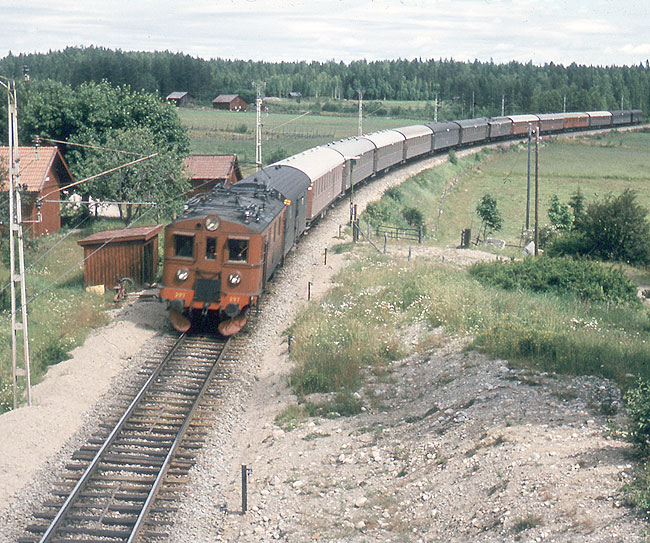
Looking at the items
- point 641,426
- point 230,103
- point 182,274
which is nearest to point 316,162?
point 182,274

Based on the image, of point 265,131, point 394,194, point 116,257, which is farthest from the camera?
point 265,131

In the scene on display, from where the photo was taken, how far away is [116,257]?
24672mm

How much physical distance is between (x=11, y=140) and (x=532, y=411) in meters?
11.5

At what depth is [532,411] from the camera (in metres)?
13.5

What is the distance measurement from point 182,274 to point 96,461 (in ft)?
23.5

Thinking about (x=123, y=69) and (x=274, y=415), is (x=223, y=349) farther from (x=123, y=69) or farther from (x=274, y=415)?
(x=123, y=69)

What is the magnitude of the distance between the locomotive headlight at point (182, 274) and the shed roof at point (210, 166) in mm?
25131

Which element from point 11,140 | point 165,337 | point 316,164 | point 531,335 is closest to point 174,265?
point 165,337

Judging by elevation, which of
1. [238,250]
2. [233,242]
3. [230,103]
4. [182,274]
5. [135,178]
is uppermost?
[230,103]

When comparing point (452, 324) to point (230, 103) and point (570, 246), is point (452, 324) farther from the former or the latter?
point (230, 103)

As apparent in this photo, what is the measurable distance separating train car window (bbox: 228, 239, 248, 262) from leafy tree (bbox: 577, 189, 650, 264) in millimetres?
18376

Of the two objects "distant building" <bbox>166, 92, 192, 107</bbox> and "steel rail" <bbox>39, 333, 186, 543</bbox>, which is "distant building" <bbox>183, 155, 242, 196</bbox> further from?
"distant building" <bbox>166, 92, 192, 107</bbox>

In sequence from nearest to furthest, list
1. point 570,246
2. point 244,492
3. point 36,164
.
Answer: point 244,492, point 570,246, point 36,164

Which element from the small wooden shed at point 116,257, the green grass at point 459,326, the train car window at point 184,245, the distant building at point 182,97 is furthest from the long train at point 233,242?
the distant building at point 182,97
